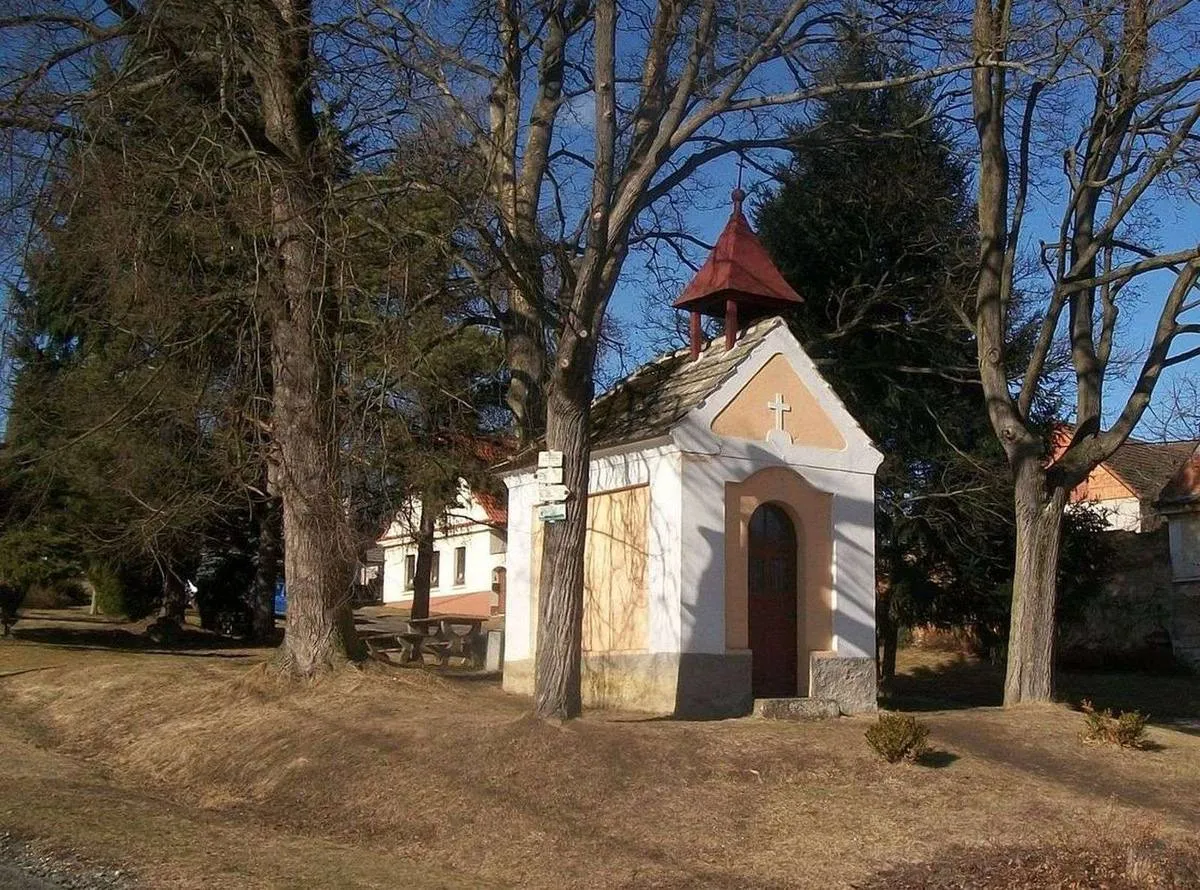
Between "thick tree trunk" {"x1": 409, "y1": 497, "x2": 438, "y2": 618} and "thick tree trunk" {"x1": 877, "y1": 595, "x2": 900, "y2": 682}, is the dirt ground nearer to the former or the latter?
"thick tree trunk" {"x1": 877, "y1": 595, "x2": 900, "y2": 682}

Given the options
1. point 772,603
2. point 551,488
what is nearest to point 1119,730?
point 772,603

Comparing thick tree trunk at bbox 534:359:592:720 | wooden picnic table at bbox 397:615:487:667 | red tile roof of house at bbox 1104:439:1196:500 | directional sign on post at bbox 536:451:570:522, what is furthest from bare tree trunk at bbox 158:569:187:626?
red tile roof of house at bbox 1104:439:1196:500

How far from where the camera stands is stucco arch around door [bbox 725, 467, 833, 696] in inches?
616

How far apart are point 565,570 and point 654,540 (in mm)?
2904

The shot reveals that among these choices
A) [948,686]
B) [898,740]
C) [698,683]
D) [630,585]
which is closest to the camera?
[898,740]

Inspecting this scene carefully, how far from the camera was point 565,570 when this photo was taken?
1285 centimetres

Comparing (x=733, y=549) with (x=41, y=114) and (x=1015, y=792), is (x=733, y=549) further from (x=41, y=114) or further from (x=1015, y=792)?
(x=41, y=114)

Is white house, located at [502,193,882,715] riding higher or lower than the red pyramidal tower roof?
lower

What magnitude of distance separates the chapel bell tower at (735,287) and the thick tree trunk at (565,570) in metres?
4.52

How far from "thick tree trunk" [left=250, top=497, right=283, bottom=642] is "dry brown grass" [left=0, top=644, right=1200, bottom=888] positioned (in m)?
11.8

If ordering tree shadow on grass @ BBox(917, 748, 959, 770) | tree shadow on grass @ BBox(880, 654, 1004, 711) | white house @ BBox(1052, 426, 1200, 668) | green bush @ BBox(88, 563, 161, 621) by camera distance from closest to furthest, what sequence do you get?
tree shadow on grass @ BBox(917, 748, 959, 770), tree shadow on grass @ BBox(880, 654, 1004, 711), green bush @ BBox(88, 563, 161, 621), white house @ BBox(1052, 426, 1200, 668)

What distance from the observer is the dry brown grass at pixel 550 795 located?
31.8ft

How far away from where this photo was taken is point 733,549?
15.7 m

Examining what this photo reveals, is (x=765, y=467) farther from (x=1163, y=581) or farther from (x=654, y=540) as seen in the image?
(x=1163, y=581)
